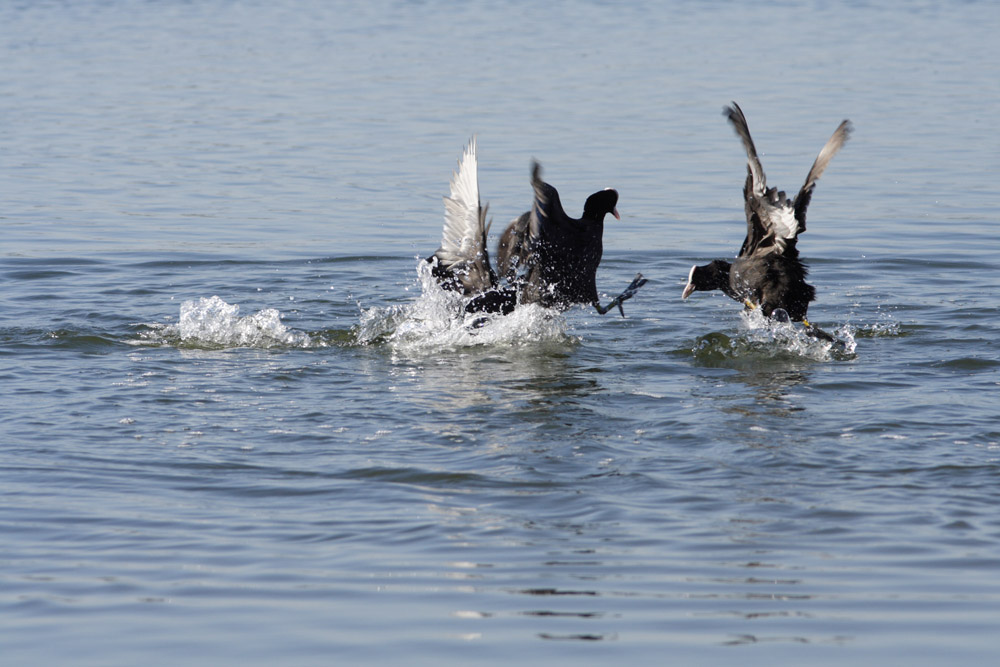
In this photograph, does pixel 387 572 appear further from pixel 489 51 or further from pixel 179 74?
pixel 489 51

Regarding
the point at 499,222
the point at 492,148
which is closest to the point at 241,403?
the point at 499,222

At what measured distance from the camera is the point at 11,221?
38.2 feet

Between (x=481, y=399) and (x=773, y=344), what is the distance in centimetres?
215

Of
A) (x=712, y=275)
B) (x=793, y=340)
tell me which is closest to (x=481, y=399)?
(x=793, y=340)

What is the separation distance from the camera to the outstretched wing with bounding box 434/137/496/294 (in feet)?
25.5

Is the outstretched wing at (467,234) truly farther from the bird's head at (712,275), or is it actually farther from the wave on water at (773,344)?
the wave on water at (773,344)

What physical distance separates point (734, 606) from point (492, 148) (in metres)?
10.5

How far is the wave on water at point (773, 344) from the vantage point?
25.1ft

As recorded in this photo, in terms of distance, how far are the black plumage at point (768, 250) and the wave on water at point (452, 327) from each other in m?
1.01

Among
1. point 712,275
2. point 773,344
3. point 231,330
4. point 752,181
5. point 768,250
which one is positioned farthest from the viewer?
point 712,275

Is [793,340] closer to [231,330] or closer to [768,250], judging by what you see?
[768,250]

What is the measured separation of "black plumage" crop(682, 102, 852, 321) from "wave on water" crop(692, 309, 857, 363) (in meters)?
0.12

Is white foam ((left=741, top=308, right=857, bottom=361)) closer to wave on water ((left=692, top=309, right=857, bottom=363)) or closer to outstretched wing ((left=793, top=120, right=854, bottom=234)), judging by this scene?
wave on water ((left=692, top=309, right=857, bottom=363))

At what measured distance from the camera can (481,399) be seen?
665 centimetres
